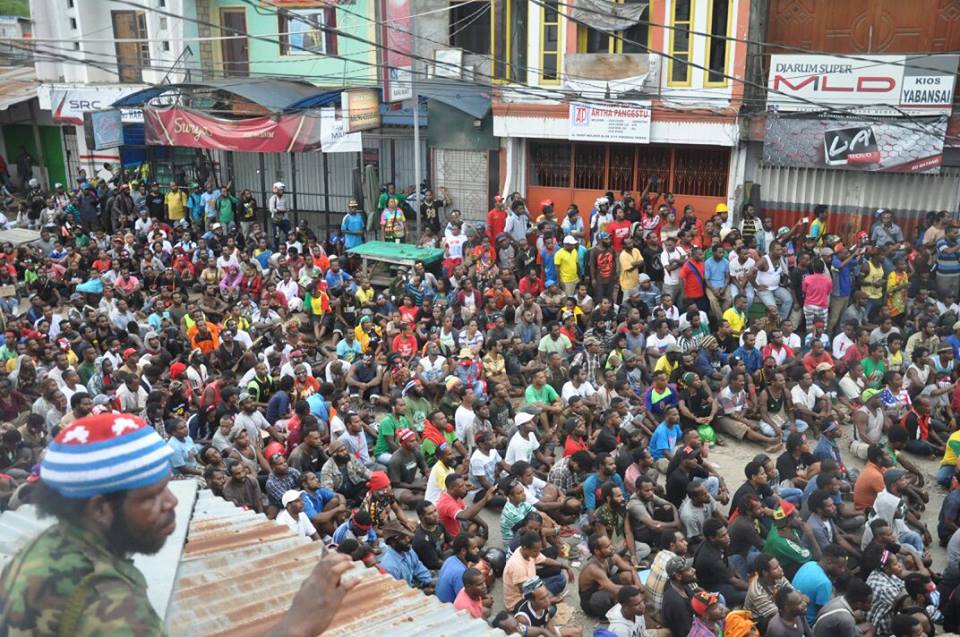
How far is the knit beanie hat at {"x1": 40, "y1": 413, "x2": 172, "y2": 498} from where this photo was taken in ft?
7.00

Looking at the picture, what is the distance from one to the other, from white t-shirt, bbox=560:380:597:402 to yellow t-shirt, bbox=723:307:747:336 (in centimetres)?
269

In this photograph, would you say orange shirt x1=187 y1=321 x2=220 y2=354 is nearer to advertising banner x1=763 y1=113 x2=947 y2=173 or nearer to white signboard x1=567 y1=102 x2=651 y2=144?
white signboard x1=567 y1=102 x2=651 y2=144

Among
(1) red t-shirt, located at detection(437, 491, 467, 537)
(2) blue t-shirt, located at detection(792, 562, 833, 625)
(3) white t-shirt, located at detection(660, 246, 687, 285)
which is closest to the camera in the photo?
(2) blue t-shirt, located at detection(792, 562, 833, 625)

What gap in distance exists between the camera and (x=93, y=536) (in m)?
2.19

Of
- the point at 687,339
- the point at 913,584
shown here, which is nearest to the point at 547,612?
the point at 913,584

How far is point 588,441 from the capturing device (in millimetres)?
9695

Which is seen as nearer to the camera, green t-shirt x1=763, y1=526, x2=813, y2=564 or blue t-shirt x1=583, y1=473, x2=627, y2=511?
green t-shirt x1=763, y1=526, x2=813, y2=564

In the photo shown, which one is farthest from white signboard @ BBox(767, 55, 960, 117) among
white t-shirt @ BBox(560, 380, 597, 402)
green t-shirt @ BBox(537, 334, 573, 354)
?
white t-shirt @ BBox(560, 380, 597, 402)

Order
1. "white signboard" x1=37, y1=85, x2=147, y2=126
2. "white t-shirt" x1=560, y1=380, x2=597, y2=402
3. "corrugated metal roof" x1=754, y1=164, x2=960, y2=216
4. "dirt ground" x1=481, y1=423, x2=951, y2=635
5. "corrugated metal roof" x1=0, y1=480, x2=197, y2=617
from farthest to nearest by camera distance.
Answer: "white signboard" x1=37, y1=85, x2=147, y2=126
"corrugated metal roof" x1=754, y1=164, x2=960, y2=216
"white t-shirt" x1=560, y1=380, x2=597, y2=402
"dirt ground" x1=481, y1=423, x2=951, y2=635
"corrugated metal roof" x1=0, y1=480, x2=197, y2=617

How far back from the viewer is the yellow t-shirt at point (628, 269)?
44.7ft

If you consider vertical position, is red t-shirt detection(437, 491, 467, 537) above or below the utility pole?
below

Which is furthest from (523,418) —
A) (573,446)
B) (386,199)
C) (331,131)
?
(386,199)

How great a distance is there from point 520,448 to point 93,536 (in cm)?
729

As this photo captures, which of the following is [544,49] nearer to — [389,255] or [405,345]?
[389,255]
